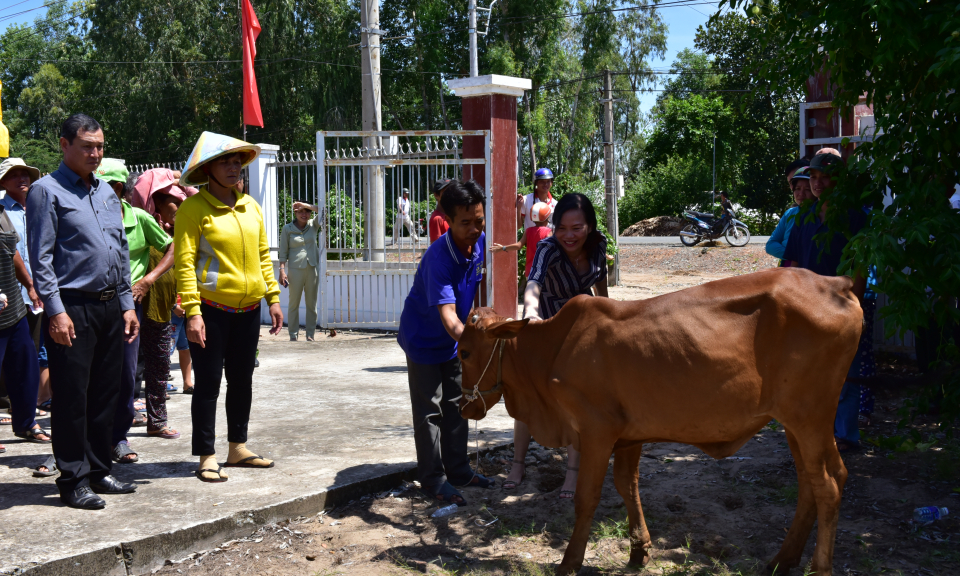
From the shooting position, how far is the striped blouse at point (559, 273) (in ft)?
14.7

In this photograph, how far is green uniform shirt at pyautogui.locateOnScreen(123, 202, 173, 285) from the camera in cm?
557

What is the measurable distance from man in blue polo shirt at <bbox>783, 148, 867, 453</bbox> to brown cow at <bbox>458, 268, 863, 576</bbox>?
1.35 meters

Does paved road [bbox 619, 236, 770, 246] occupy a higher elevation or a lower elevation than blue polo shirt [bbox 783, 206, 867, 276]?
lower

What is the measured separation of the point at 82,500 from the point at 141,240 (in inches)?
78.0

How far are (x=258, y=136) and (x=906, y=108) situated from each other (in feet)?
108

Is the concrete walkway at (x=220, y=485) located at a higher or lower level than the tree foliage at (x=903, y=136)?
lower

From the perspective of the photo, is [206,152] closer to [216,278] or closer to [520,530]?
[216,278]

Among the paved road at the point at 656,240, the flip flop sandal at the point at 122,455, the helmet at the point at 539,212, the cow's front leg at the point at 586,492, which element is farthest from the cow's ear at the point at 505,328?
the paved road at the point at 656,240

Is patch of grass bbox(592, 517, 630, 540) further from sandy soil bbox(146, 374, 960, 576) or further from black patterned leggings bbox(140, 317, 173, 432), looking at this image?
black patterned leggings bbox(140, 317, 173, 432)

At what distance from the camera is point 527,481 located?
5098 millimetres

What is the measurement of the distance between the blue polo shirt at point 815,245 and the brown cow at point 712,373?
1568 mm

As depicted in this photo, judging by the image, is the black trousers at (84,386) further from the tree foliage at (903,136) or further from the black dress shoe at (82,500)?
the tree foliage at (903,136)

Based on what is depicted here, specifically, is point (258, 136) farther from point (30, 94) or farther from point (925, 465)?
point (925, 465)

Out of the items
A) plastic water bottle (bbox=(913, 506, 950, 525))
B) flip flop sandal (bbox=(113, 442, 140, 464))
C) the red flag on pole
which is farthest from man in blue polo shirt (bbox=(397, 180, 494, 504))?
the red flag on pole
